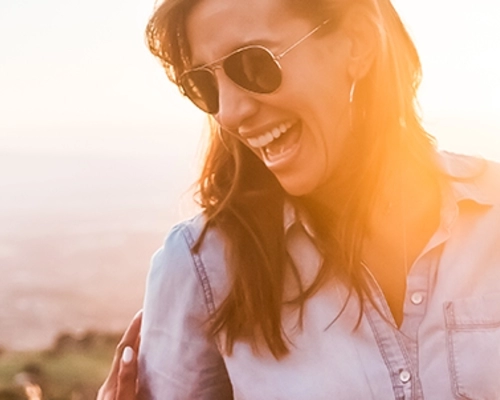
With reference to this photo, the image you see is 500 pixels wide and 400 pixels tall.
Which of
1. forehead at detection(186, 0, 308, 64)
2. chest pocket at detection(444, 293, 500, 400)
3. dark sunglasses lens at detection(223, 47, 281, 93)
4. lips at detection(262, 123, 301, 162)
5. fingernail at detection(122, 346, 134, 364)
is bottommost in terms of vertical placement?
chest pocket at detection(444, 293, 500, 400)

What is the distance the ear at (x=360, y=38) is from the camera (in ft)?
4.57

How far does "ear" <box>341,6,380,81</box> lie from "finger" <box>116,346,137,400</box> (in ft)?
2.56

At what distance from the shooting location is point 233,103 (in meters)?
1.31

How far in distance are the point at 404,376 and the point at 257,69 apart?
26.7 inches


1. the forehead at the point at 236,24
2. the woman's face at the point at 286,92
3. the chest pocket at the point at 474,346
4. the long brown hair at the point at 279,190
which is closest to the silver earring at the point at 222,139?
the long brown hair at the point at 279,190

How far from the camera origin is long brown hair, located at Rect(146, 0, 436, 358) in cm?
140

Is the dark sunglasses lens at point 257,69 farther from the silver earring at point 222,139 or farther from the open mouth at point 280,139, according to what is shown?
the silver earring at point 222,139

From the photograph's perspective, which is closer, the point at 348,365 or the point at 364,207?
the point at 348,365

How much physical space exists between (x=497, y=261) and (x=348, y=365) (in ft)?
1.37

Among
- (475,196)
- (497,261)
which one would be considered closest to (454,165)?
(475,196)

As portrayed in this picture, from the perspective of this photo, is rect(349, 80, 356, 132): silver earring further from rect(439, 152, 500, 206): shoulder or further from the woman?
rect(439, 152, 500, 206): shoulder

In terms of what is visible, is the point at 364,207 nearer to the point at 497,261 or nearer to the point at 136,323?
the point at 497,261

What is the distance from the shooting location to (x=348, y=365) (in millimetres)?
1342

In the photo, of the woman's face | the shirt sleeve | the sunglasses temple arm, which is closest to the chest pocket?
the woman's face
